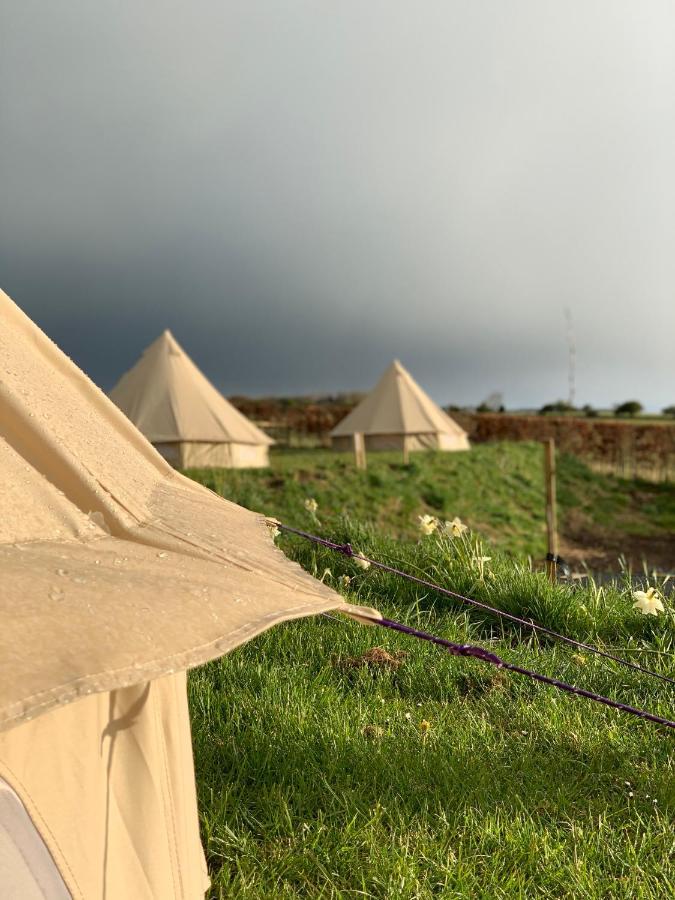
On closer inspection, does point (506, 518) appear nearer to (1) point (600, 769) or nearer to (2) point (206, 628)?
(1) point (600, 769)

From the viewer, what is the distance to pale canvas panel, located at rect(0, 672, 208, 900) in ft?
5.00

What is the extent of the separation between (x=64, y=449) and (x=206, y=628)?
706 mm

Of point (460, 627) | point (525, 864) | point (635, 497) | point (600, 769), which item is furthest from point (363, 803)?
point (635, 497)

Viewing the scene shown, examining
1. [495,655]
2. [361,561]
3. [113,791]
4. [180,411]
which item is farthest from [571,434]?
[113,791]

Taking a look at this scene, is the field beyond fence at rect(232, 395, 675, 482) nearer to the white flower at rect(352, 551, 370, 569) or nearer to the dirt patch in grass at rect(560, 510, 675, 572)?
the dirt patch in grass at rect(560, 510, 675, 572)

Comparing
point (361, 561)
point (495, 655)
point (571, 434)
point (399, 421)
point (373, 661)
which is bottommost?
point (373, 661)

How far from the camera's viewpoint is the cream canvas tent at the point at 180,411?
16.4 meters

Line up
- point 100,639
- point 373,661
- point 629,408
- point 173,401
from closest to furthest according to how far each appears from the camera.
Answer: point 100,639 → point 373,661 → point 173,401 → point 629,408

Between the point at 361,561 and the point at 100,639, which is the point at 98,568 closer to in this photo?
the point at 100,639

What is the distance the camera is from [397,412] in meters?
21.9

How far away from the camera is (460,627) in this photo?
199 inches

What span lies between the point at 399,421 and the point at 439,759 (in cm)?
1873

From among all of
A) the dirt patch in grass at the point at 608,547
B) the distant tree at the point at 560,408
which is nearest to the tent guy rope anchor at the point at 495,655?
the dirt patch in grass at the point at 608,547

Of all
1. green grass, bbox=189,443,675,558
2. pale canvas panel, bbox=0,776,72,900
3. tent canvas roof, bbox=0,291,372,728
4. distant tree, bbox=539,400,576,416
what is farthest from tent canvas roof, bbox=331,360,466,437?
distant tree, bbox=539,400,576,416
